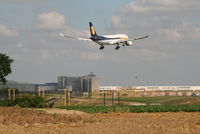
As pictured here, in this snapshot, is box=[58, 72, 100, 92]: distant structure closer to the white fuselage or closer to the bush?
the white fuselage

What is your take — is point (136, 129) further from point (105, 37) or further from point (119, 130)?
point (105, 37)

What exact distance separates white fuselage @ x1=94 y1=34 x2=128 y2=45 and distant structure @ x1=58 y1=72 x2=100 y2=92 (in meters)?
75.6

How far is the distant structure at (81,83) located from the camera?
150375 mm

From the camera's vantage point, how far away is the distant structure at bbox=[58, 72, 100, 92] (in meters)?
150

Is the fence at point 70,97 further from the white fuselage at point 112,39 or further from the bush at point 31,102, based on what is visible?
the white fuselage at point 112,39

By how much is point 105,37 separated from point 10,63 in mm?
34982

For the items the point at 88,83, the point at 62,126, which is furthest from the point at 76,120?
the point at 88,83

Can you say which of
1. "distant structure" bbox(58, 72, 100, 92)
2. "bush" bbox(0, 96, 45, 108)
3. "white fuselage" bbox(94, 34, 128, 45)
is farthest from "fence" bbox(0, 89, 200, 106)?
"distant structure" bbox(58, 72, 100, 92)

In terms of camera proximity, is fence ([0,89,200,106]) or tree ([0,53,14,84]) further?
tree ([0,53,14,84])

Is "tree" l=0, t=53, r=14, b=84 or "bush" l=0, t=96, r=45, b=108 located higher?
"tree" l=0, t=53, r=14, b=84

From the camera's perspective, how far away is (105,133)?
20.5 meters

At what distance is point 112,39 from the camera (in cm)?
7150

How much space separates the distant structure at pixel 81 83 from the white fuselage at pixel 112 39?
7563cm

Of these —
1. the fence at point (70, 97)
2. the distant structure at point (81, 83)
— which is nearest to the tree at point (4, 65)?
the fence at point (70, 97)
